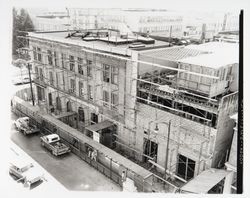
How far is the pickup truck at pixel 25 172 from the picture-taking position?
1423 cm

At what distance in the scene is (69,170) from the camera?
16047 millimetres

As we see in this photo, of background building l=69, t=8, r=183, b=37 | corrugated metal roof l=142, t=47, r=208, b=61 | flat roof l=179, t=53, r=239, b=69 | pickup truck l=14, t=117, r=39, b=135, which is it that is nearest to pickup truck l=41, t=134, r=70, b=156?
pickup truck l=14, t=117, r=39, b=135

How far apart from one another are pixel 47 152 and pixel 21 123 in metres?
4.25

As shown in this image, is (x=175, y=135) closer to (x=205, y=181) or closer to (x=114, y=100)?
(x=205, y=181)

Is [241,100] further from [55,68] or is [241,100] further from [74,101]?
[55,68]

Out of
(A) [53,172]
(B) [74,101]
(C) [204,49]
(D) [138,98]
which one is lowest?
(A) [53,172]

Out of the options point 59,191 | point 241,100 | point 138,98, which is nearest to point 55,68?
point 138,98

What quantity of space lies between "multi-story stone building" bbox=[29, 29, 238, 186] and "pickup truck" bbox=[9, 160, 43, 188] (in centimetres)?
456

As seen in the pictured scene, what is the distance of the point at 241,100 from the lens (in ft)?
41.7

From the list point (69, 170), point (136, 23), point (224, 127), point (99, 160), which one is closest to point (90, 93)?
point (99, 160)

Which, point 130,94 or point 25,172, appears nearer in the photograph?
point 25,172

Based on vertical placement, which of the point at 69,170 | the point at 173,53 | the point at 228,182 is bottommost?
the point at 69,170

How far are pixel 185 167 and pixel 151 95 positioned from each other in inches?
185

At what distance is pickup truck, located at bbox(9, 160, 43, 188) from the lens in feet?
46.7
